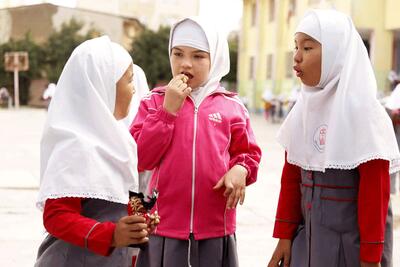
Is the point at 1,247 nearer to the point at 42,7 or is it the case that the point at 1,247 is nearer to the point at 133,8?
the point at 42,7

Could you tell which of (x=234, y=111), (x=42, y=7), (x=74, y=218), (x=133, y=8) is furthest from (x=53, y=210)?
(x=133, y=8)

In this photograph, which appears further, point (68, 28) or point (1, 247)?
point (68, 28)

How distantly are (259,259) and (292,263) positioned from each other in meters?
2.21

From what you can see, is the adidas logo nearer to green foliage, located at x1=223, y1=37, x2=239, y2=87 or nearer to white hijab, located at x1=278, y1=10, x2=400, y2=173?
white hijab, located at x1=278, y1=10, x2=400, y2=173

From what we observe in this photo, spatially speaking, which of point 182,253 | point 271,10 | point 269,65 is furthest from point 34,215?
point 271,10

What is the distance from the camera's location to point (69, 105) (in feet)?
5.98

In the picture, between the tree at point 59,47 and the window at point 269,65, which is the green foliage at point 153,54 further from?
the window at point 269,65

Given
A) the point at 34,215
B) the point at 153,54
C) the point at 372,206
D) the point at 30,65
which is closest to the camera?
the point at 372,206

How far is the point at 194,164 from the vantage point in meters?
2.35

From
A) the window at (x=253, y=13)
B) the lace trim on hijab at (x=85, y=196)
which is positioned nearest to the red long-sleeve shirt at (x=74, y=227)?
the lace trim on hijab at (x=85, y=196)

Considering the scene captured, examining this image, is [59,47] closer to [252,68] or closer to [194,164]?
[252,68]

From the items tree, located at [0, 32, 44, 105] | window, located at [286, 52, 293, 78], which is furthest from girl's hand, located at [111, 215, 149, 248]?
tree, located at [0, 32, 44, 105]

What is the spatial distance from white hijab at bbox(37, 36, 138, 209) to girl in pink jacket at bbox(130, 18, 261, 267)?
431 mm

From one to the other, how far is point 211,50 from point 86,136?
2.54 ft
